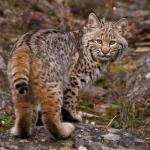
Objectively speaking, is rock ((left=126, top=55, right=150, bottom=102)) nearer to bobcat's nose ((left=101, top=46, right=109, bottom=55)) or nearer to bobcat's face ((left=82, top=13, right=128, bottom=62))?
bobcat's face ((left=82, top=13, right=128, bottom=62))

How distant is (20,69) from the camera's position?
6320 mm

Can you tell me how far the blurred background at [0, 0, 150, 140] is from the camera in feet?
27.6

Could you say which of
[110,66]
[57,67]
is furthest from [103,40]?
[110,66]

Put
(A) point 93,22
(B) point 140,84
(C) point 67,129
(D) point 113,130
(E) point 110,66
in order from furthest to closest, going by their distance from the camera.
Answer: (E) point 110,66, (B) point 140,84, (A) point 93,22, (D) point 113,130, (C) point 67,129

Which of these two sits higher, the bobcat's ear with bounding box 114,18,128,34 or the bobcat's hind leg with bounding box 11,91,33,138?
the bobcat's ear with bounding box 114,18,128,34

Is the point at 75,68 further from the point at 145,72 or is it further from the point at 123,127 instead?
the point at 145,72

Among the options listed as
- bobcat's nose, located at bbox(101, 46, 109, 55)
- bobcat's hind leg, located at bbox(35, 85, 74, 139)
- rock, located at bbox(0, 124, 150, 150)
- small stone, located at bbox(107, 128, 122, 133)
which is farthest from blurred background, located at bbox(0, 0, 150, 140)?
bobcat's hind leg, located at bbox(35, 85, 74, 139)

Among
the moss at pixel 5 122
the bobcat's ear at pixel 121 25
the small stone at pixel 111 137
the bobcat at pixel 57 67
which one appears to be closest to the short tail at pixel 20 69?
the bobcat at pixel 57 67

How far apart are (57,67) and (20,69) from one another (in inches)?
23.9

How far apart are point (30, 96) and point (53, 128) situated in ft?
1.42

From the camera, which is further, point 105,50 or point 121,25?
point 121,25

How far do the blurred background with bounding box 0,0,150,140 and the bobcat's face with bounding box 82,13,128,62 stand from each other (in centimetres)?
82

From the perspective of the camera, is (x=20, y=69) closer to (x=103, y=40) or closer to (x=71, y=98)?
(x=71, y=98)

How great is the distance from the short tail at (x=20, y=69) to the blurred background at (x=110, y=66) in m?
1.36
